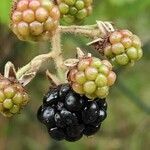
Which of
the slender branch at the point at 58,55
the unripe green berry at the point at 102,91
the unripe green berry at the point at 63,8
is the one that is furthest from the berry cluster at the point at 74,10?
the unripe green berry at the point at 102,91

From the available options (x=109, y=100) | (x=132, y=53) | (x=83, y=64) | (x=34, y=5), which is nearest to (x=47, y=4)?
(x=34, y=5)

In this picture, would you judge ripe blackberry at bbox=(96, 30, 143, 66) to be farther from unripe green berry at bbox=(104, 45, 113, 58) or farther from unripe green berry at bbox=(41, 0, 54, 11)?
unripe green berry at bbox=(41, 0, 54, 11)

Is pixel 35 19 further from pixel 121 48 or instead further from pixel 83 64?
pixel 121 48

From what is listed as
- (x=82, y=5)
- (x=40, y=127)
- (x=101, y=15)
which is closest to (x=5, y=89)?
(x=82, y=5)

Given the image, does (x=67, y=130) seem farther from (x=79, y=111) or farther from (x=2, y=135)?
(x=2, y=135)

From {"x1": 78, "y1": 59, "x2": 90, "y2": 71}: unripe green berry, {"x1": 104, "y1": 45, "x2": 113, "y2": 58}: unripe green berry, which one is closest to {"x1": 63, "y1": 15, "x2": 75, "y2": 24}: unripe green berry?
{"x1": 104, "y1": 45, "x2": 113, "y2": 58}: unripe green berry

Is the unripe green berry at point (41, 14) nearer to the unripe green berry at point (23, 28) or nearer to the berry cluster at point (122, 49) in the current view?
the unripe green berry at point (23, 28)
